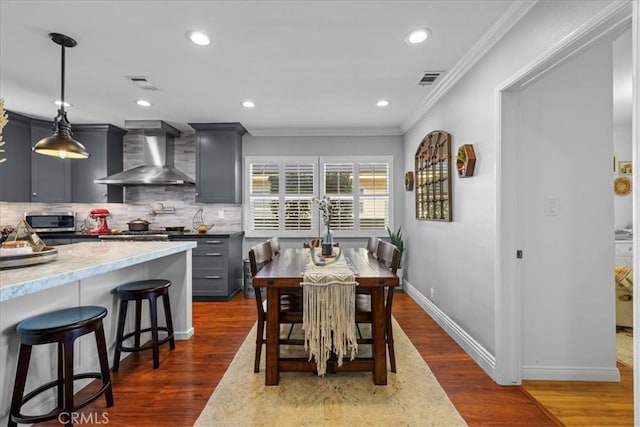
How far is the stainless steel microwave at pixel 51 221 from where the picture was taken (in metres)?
4.32

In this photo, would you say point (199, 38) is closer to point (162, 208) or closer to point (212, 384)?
point (212, 384)

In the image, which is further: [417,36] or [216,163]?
[216,163]

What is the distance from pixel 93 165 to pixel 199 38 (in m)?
3.44

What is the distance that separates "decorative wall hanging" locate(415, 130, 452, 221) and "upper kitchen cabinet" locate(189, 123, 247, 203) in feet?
8.53

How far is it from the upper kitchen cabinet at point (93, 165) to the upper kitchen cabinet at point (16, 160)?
1.67ft

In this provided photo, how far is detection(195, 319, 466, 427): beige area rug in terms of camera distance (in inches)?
69.5

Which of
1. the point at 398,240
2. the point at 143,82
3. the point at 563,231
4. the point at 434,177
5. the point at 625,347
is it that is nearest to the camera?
the point at 563,231

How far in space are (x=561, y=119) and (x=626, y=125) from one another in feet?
13.0

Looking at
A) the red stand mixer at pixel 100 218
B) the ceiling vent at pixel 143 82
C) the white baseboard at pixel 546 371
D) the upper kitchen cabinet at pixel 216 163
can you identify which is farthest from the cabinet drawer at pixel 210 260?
the white baseboard at pixel 546 371

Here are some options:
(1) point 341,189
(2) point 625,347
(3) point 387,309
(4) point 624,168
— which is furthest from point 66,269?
(4) point 624,168

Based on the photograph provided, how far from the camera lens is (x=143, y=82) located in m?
3.04

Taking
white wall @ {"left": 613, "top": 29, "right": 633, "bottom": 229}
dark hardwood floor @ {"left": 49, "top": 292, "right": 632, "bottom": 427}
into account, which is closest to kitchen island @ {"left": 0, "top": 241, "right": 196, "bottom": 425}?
dark hardwood floor @ {"left": 49, "top": 292, "right": 632, "bottom": 427}
